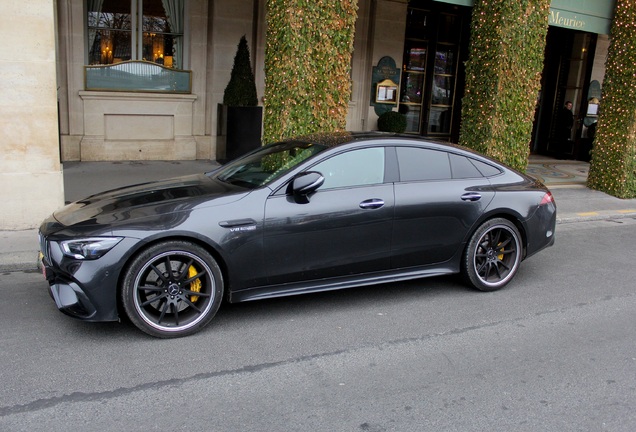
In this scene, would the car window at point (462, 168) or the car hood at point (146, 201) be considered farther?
the car window at point (462, 168)

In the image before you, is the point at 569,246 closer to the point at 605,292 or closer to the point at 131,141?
the point at 605,292

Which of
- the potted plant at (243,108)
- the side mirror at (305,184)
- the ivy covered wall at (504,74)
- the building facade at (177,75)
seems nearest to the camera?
the side mirror at (305,184)

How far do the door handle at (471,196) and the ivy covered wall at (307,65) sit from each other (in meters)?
3.22

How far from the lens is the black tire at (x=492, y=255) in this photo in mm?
5859

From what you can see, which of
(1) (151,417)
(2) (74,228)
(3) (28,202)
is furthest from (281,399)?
(3) (28,202)

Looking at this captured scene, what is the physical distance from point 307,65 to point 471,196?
3438mm

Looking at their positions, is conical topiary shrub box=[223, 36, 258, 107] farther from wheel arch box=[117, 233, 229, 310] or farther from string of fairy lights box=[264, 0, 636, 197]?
wheel arch box=[117, 233, 229, 310]

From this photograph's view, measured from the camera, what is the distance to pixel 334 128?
28.2ft

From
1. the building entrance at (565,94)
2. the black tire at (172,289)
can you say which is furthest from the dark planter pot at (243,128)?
the building entrance at (565,94)

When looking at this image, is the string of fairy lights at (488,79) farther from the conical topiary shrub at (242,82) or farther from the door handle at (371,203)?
the conical topiary shrub at (242,82)

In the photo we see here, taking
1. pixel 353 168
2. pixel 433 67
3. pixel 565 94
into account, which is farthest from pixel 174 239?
pixel 565 94

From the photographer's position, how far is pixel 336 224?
16.7 feet

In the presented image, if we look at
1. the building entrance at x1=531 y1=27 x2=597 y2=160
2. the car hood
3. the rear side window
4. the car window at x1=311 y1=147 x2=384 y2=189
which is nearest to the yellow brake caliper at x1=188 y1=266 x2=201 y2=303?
the car hood

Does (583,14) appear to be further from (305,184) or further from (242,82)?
(305,184)
